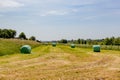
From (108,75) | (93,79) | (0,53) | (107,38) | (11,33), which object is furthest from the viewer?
(11,33)

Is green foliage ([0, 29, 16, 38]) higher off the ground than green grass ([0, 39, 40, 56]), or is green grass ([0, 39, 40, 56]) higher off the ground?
green foliage ([0, 29, 16, 38])

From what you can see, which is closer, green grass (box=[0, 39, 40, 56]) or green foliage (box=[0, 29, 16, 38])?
green grass (box=[0, 39, 40, 56])

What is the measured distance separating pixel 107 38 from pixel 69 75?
110632mm

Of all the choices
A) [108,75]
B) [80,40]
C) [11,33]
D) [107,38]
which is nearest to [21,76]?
[108,75]

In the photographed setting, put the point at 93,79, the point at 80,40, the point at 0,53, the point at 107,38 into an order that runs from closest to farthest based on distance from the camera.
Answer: the point at 93,79
the point at 0,53
the point at 107,38
the point at 80,40

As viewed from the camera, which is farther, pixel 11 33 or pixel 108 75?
pixel 11 33

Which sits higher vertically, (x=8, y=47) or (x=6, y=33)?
(x=6, y=33)

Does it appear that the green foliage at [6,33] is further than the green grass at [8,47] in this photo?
Yes

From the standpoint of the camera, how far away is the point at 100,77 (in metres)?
16.4

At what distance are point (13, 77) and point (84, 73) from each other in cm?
456

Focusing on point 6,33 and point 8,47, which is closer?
point 8,47

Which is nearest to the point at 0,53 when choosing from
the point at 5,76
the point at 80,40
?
the point at 5,76

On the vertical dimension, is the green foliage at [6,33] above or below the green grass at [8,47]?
above

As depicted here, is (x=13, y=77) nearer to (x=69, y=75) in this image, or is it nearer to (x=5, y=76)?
(x=5, y=76)
